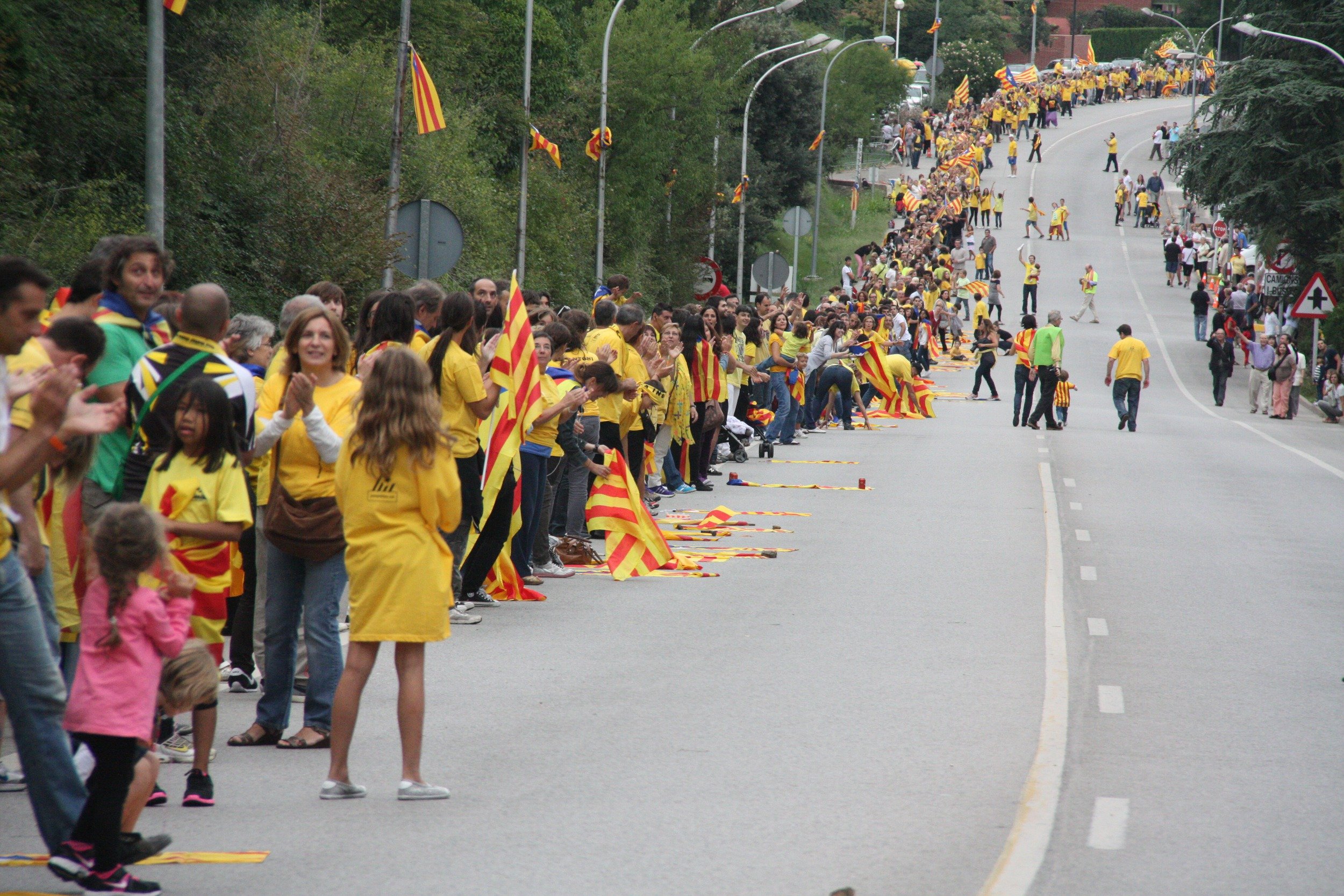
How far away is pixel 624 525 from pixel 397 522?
268 inches

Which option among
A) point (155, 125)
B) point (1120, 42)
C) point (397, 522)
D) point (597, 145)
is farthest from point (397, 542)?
point (1120, 42)

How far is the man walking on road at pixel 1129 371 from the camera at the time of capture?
29.0 metres

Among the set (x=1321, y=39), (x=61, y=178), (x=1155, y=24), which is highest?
(x=1155, y=24)

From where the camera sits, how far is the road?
605 cm

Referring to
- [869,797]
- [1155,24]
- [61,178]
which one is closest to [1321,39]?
[61,178]

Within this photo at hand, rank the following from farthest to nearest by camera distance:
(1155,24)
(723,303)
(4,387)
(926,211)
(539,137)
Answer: (1155,24), (926,211), (539,137), (723,303), (4,387)

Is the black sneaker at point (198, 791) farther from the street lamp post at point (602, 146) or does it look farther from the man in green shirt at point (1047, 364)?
the street lamp post at point (602, 146)

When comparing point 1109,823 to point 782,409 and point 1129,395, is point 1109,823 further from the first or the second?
point 1129,395

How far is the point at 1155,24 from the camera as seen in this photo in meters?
142

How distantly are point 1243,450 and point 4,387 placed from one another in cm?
2419

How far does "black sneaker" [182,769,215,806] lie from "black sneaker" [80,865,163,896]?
1047 millimetres

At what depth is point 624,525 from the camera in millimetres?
13250

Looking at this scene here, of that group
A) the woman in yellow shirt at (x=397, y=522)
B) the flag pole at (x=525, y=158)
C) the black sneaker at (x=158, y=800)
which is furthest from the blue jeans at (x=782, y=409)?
the black sneaker at (x=158, y=800)

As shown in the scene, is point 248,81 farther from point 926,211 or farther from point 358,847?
point 926,211
